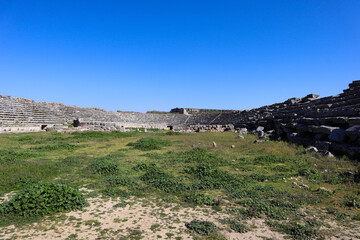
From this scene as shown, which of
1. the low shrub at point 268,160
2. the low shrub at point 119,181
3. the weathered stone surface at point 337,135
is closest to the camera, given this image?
the low shrub at point 119,181

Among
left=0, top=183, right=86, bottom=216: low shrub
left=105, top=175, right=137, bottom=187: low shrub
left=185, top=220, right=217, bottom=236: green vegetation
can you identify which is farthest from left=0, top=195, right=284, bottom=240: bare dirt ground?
left=105, top=175, right=137, bottom=187: low shrub

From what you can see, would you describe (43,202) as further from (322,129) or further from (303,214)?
(322,129)

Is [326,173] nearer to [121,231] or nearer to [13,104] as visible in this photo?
[121,231]

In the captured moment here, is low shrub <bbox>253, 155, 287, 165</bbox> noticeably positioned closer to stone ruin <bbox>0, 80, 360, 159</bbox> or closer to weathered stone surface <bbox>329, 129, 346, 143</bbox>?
stone ruin <bbox>0, 80, 360, 159</bbox>

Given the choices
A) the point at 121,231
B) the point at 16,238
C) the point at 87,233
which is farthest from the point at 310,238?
the point at 16,238

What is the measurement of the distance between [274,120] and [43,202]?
74.2 ft

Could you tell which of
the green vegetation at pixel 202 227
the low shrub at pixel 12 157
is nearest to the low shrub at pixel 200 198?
the green vegetation at pixel 202 227

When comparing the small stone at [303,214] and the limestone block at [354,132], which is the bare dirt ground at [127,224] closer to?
the small stone at [303,214]

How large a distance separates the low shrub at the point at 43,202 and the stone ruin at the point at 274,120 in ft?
35.0

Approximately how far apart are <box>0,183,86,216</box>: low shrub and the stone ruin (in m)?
10.7

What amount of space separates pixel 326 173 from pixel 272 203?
12.0 feet

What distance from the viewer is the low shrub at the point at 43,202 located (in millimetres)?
4297

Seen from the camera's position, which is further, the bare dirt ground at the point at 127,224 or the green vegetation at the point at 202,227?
the green vegetation at the point at 202,227

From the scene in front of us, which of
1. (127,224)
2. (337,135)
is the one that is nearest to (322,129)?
(337,135)
